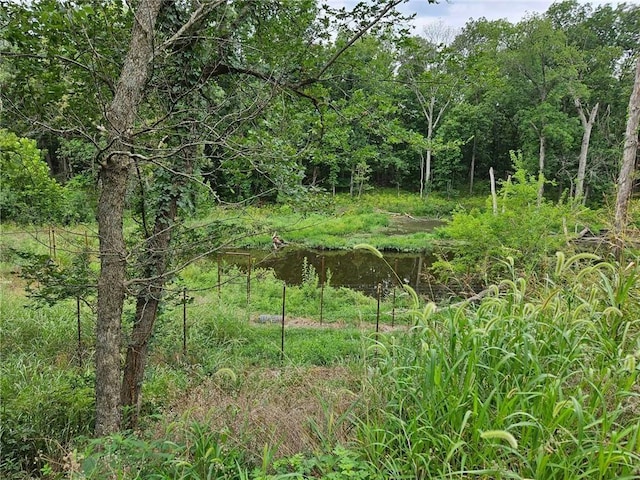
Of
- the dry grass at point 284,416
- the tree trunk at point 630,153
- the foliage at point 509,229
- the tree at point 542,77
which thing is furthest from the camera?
the tree at point 542,77

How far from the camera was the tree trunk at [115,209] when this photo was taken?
206 cm

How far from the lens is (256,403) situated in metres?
2.16

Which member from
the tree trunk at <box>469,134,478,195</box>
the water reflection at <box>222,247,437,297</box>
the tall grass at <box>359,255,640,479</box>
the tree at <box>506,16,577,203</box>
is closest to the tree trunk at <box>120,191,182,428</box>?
the tall grass at <box>359,255,640,479</box>

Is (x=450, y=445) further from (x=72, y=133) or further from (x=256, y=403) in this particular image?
(x=72, y=133)

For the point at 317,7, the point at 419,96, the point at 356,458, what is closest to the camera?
the point at 356,458

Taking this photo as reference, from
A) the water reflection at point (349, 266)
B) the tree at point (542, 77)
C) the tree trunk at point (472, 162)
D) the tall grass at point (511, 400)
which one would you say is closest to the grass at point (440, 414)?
the tall grass at point (511, 400)

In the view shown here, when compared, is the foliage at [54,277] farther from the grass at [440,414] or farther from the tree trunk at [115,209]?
the grass at [440,414]

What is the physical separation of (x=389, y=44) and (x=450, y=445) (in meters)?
2.41

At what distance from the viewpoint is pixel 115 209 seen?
215cm

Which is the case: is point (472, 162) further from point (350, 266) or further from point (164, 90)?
point (164, 90)

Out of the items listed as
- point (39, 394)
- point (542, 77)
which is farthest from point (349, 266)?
point (542, 77)

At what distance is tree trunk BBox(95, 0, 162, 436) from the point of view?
6.77 feet

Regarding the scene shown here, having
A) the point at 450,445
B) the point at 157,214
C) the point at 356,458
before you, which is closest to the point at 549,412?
the point at 450,445

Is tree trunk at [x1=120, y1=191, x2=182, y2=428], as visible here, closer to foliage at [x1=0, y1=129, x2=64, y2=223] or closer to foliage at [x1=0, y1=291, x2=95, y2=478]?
foliage at [x1=0, y1=291, x2=95, y2=478]
